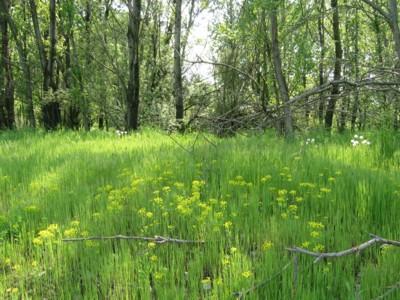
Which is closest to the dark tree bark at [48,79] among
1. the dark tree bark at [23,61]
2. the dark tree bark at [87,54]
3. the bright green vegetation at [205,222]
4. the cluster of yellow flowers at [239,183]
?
the dark tree bark at [23,61]

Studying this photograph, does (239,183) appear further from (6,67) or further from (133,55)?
(6,67)

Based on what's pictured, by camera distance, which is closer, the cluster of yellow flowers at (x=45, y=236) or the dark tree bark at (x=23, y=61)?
the cluster of yellow flowers at (x=45, y=236)

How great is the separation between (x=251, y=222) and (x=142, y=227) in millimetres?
904

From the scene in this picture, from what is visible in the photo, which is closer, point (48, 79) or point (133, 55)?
point (133, 55)

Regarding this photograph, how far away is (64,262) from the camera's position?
2818 millimetres

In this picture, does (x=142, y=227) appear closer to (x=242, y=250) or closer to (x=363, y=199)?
(x=242, y=250)

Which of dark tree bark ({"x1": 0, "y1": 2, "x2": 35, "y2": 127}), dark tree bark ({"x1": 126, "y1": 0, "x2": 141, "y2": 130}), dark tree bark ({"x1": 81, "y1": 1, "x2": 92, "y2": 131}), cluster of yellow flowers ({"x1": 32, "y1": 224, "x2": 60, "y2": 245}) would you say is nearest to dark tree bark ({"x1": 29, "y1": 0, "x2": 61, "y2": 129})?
dark tree bark ({"x1": 0, "y1": 2, "x2": 35, "y2": 127})

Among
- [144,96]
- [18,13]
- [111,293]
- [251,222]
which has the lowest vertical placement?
[111,293]

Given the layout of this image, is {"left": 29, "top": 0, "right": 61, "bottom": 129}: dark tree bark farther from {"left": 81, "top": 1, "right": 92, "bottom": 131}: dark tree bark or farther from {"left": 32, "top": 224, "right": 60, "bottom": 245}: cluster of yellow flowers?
{"left": 32, "top": 224, "right": 60, "bottom": 245}: cluster of yellow flowers

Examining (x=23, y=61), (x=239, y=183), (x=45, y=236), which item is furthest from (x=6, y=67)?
(x=45, y=236)

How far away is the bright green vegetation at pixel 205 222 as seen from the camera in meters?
2.39

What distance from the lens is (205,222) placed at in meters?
3.15

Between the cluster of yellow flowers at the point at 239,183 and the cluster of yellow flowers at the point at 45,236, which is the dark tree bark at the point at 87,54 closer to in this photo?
the cluster of yellow flowers at the point at 239,183

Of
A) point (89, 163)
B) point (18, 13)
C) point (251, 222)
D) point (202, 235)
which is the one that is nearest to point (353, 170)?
point (251, 222)
